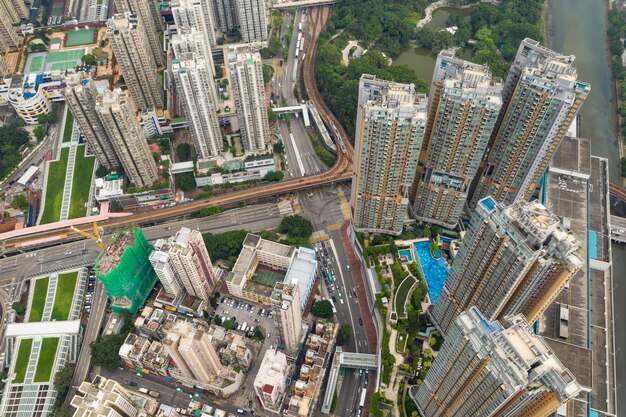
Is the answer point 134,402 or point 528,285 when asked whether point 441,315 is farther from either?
point 134,402

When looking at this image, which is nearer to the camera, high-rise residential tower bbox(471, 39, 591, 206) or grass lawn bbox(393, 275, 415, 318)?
high-rise residential tower bbox(471, 39, 591, 206)

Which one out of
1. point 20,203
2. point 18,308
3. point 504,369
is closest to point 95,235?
point 18,308

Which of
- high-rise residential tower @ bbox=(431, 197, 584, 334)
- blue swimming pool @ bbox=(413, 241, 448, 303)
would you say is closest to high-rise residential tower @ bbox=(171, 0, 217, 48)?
blue swimming pool @ bbox=(413, 241, 448, 303)

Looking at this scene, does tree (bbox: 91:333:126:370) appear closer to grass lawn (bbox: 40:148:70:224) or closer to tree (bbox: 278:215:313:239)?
grass lawn (bbox: 40:148:70:224)

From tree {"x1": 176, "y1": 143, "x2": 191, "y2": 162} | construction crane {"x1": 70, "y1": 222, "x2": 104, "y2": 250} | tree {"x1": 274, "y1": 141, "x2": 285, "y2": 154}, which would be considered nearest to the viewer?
construction crane {"x1": 70, "y1": 222, "x2": 104, "y2": 250}

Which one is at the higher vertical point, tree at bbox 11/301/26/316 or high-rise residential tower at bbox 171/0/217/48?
high-rise residential tower at bbox 171/0/217/48

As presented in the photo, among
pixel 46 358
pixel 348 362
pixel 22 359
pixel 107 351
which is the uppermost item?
pixel 348 362

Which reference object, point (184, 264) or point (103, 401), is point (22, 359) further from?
point (184, 264)
